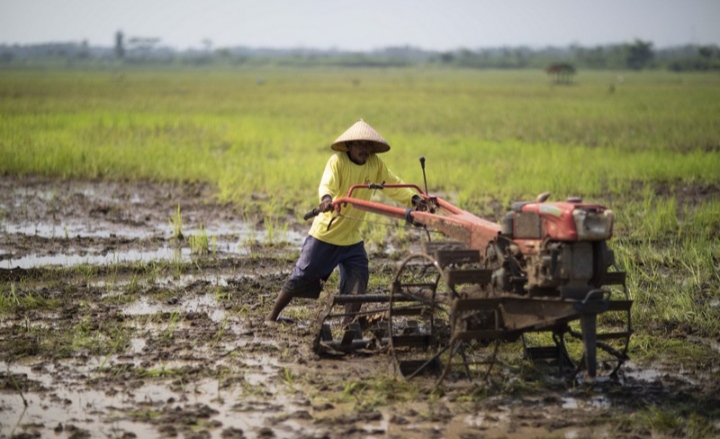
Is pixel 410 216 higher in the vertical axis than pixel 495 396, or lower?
higher

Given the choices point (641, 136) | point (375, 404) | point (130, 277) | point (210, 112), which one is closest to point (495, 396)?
point (375, 404)

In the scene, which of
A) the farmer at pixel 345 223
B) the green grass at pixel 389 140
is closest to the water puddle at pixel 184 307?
the farmer at pixel 345 223

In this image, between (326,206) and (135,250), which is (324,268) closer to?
(326,206)

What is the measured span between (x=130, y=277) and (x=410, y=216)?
3221mm

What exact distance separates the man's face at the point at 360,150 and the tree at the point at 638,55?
4141 inches

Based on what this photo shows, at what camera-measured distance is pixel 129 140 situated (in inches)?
710

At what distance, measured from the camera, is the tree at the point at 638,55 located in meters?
107

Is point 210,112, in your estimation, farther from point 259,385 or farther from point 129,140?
point 259,385

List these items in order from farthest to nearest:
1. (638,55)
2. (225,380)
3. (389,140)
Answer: (638,55), (389,140), (225,380)

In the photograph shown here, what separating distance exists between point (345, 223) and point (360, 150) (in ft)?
1.60

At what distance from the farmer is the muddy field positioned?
0.39 meters

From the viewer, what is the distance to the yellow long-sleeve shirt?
619 cm

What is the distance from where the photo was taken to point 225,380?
5281 millimetres

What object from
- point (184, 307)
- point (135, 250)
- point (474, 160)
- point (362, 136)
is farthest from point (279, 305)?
point (474, 160)
